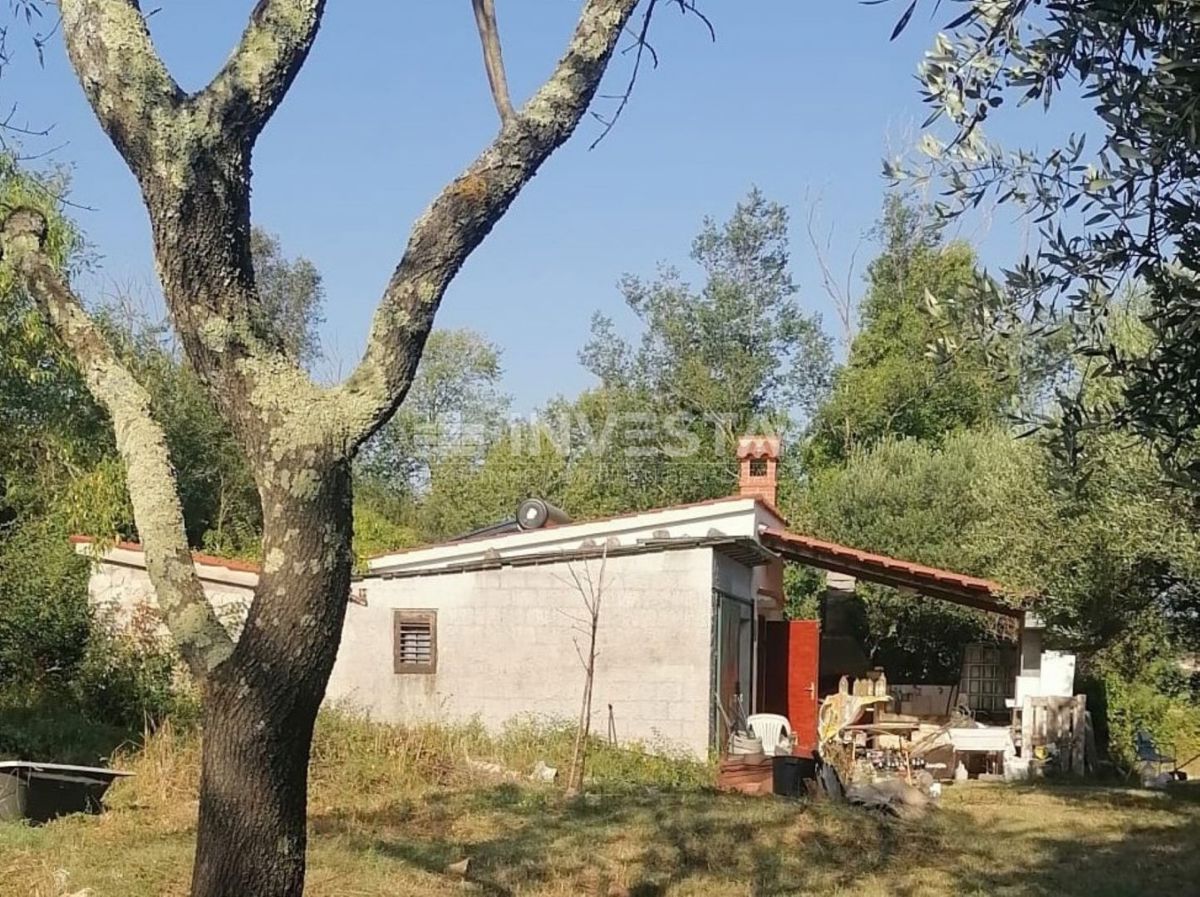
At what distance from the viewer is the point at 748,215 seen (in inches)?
1501

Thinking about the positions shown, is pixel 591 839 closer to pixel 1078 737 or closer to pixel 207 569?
pixel 207 569

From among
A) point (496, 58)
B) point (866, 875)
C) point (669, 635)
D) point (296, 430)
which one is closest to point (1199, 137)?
point (496, 58)

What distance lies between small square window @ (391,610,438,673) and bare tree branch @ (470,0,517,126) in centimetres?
1342

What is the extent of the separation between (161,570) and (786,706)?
56.3 feet

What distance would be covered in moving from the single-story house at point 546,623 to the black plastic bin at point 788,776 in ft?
4.05

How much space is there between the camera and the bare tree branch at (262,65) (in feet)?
11.5

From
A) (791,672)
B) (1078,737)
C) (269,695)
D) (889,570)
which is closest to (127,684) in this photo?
(791,672)

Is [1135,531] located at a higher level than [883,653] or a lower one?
higher

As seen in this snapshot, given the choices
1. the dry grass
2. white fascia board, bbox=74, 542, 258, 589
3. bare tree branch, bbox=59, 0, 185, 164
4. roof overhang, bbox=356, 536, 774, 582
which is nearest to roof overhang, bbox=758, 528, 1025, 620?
roof overhang, bbox=356, 536, 774, 582

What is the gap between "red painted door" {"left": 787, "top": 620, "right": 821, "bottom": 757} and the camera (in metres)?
19.7

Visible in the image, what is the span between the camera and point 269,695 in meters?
3.38

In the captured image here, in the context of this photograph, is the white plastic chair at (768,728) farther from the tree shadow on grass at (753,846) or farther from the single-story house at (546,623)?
the tree shadow on grass at (753,846)

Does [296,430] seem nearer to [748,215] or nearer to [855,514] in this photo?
[855,514]

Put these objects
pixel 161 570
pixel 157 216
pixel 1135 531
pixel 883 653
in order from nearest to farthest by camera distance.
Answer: pixel 157 216 < pixel 161 570 < pixel 1135 531 < pixel 883 653
